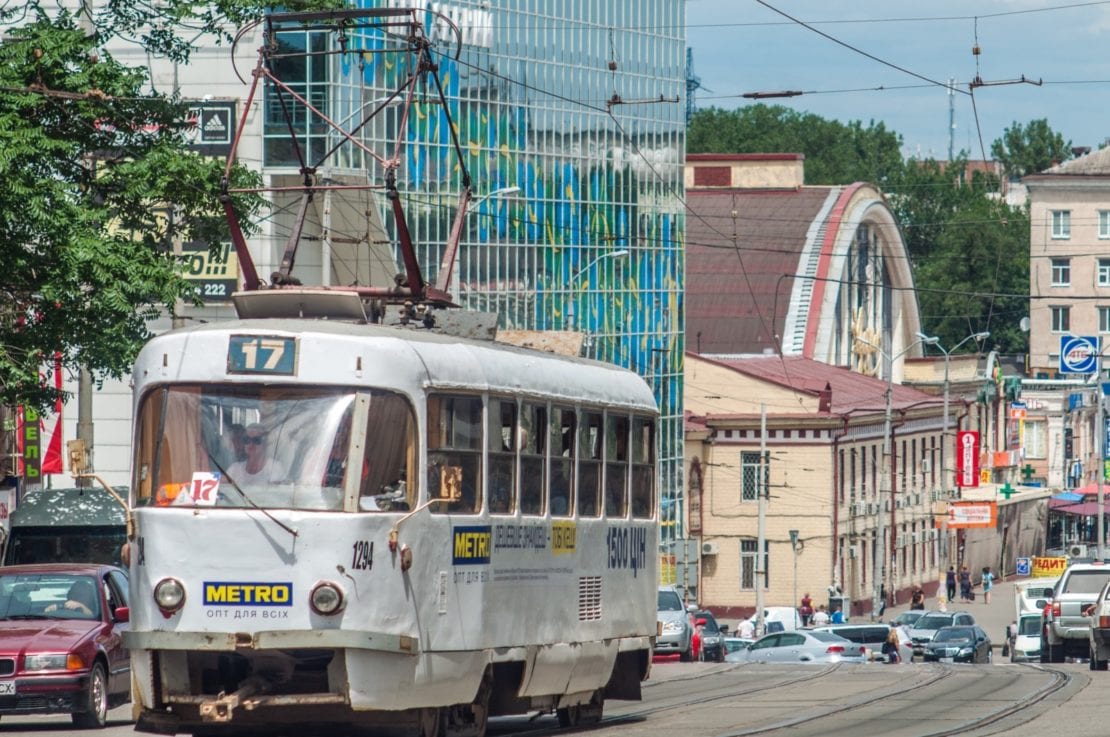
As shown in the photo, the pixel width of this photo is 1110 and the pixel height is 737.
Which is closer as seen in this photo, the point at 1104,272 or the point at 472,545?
the point at 472,545

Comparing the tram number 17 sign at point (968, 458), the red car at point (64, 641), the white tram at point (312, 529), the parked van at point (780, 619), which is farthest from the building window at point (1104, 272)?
the white tram at point (312, 529)

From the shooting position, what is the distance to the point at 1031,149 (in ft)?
530

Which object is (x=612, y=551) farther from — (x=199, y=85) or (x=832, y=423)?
(x=832, y=423)

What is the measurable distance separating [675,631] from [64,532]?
1119cm

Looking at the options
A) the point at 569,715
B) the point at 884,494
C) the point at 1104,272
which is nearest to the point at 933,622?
the point at 884,494

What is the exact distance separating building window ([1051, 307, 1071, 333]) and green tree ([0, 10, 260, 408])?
362 feet

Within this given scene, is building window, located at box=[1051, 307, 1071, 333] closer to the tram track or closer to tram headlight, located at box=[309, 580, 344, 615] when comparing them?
the tram track

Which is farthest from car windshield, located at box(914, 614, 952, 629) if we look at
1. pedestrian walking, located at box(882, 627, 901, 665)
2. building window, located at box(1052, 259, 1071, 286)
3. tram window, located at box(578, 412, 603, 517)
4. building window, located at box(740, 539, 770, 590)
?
building window, located at box(1052, 259, 1071, 286)

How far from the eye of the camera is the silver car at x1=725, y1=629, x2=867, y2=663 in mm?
40594

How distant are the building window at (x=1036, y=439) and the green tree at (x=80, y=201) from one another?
3397 inches

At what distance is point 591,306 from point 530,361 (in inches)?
2375

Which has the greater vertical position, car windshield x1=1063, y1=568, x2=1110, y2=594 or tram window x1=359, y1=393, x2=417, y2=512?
tram window x1=359, y1=393, x2=417, y2=512

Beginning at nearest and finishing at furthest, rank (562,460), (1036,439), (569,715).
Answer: (562,460), (569,715), (1036,439)

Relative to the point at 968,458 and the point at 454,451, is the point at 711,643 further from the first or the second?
the point at 968,458
